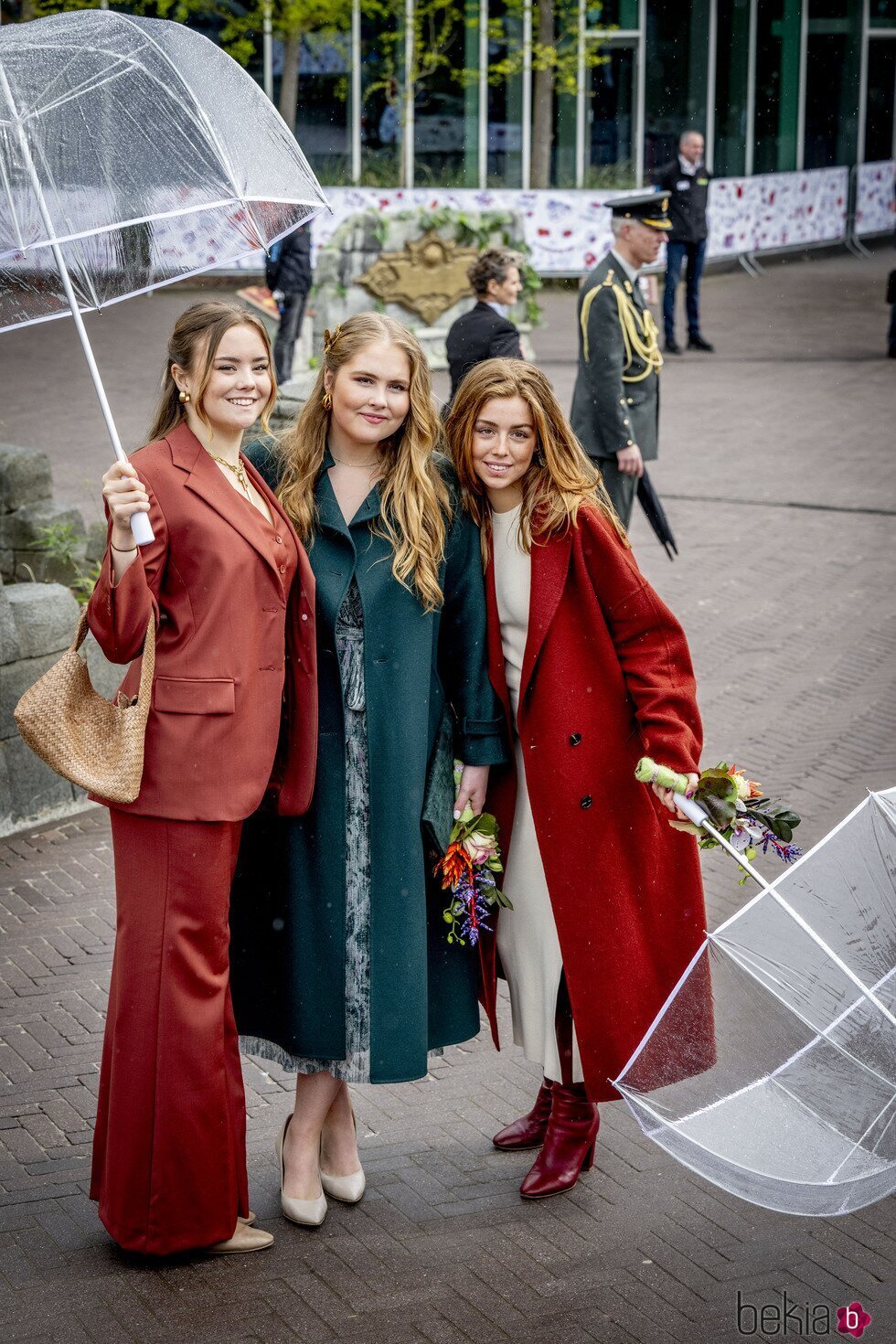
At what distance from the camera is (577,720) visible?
11.4ft

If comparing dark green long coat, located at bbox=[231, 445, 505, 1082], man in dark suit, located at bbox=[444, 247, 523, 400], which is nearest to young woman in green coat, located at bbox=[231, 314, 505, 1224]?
dark green long coat, located at bbox=[231, 445, 505, 1082]

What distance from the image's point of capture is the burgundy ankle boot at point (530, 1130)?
393 centimetres

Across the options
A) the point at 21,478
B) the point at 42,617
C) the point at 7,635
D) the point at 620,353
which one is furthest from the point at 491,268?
the point at 7,635

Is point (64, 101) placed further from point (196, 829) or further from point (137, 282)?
point (196, 829)

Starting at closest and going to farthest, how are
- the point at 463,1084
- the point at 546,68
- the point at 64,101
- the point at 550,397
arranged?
the point at 64,101 < the point at 550,397 < the point at 463,1084 < the point at 546,68

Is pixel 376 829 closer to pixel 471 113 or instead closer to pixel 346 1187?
pixel 346 1187

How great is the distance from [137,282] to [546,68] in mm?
20229

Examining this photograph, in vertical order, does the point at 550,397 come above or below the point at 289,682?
above

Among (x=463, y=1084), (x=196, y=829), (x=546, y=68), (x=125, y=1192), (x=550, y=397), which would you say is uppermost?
(x=546, y=68)

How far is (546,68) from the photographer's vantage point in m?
22.3

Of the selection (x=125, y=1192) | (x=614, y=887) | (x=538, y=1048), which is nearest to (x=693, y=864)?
(x=614, y=887)

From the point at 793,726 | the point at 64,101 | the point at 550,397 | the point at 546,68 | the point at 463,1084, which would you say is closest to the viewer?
the point at 64,101

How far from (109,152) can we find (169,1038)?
1.80 m

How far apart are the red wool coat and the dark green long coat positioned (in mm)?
114
